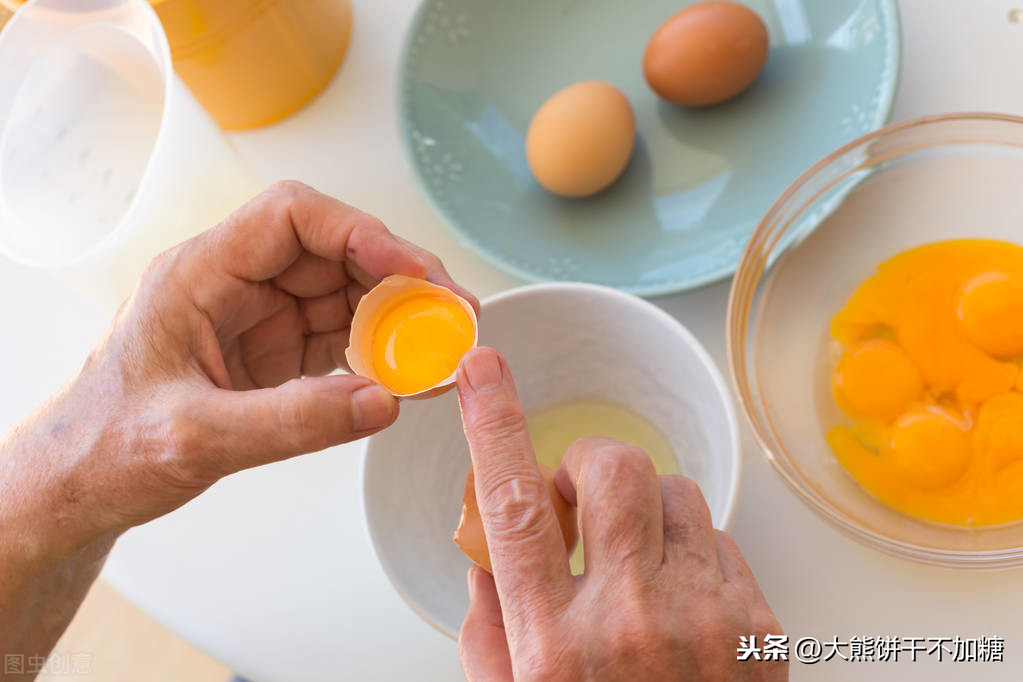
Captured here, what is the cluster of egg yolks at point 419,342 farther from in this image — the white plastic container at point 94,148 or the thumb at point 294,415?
the white plastic container at point 94,148

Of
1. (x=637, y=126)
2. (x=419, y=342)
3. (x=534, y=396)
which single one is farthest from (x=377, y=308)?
(x=637, y=126)

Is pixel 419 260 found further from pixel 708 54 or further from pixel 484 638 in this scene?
pixel 708 54

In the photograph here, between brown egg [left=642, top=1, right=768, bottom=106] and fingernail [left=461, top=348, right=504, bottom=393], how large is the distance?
67cm

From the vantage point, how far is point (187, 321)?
2.92 ft

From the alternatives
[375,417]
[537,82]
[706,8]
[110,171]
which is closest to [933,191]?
[706,8]

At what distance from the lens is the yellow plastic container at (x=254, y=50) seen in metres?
1.10

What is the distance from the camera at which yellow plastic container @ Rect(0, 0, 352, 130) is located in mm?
1097

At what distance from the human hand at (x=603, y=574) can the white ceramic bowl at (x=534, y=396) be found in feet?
0.47

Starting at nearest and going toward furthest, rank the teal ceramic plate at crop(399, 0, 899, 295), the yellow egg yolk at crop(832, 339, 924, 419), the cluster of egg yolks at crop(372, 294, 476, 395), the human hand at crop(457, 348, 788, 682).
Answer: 1. the human hand at crop(457, 348, 788, 682)
2. the cluster of egg yolks at crop(372, 294, 476, 395)
3. the yellow egg yolk at crop(832, 339, 924, 419)
4. the teal ceramic plate at crop(399, 0, 899, 295)

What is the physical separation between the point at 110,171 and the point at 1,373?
437 mm

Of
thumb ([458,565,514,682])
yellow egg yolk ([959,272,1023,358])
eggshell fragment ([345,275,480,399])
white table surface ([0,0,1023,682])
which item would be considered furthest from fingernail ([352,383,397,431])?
yellow egg yolk ([959,272,1023,358])

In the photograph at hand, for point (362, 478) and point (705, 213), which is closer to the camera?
point (362, 478)

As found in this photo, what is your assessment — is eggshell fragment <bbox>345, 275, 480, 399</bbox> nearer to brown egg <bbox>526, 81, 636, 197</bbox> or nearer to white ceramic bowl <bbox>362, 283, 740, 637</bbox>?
white ceramic bowl <bbox>362, 283, 740, 637</bbox>

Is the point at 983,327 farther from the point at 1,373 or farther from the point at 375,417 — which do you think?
the point at 1,373
